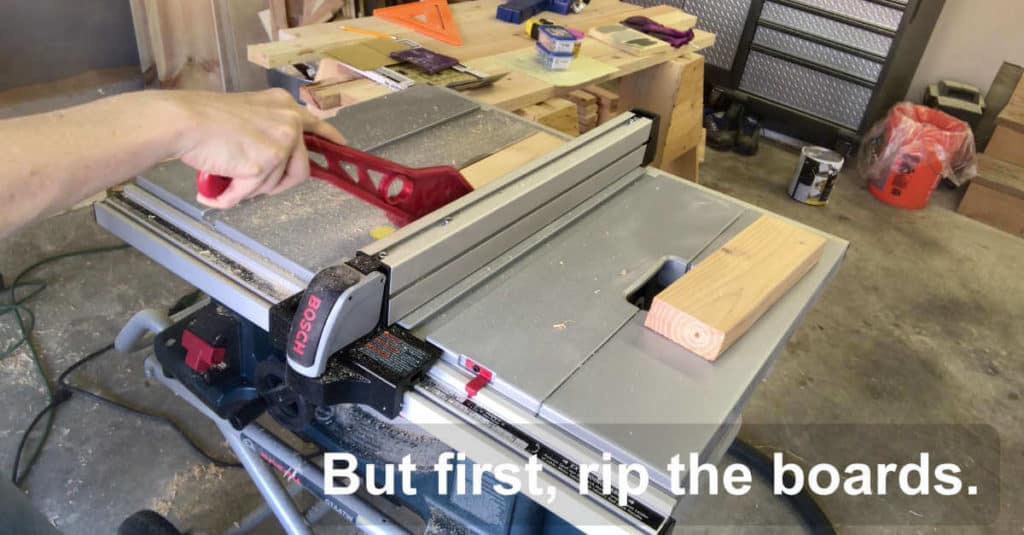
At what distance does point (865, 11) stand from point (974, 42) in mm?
790

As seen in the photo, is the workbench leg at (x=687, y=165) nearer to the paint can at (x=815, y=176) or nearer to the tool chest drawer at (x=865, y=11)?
the paint can at (x=815, y=176)

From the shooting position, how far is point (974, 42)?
12.4 ft

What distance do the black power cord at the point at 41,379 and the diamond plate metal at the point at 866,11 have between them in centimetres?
316

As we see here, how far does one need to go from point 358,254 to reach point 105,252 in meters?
2.13

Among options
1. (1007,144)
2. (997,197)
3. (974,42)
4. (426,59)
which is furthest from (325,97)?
(974,42)

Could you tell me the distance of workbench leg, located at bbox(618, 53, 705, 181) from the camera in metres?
2.38

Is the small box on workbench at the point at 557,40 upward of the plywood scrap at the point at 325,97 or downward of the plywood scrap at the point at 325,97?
upward

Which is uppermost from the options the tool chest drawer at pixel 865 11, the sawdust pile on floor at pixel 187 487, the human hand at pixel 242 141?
the human hand at pixel 242 141

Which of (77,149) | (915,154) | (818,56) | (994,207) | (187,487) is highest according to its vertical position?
(77,149)

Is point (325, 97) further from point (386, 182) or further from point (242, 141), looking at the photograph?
point (242, 141)

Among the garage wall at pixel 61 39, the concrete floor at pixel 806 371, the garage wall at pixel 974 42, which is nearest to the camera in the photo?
the concrete floor at pixel 806 371

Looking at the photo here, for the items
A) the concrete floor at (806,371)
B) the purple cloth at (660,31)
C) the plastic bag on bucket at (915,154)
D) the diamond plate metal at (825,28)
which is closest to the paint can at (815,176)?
the concrete floor at (806,371)

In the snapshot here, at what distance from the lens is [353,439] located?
1.12m

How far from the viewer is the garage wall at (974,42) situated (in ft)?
12.1
